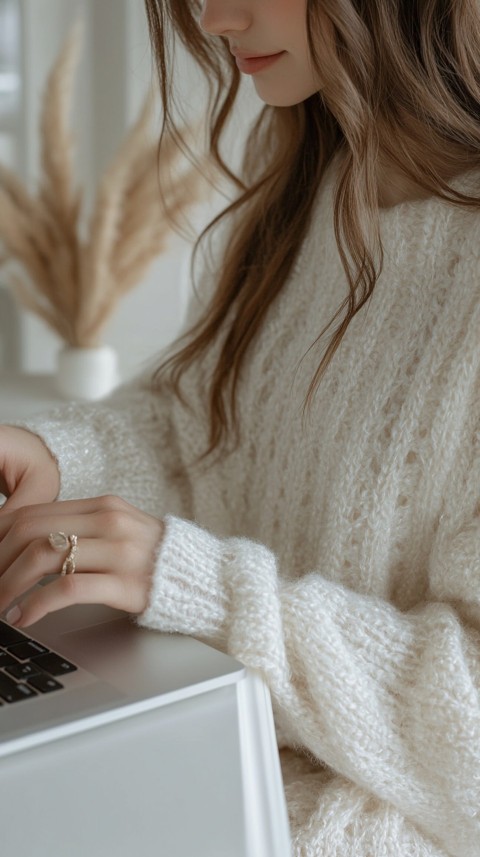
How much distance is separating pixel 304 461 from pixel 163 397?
0.73ft

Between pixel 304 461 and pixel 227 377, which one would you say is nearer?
pixel 304 461

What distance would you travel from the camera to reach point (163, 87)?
0.99m

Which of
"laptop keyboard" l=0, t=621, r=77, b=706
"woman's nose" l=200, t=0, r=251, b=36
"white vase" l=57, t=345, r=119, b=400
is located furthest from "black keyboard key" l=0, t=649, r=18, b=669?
"white vase" l=57, t=345, r=119, b=400

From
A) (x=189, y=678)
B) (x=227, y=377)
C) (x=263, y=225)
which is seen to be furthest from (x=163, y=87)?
(x=189, y=678)

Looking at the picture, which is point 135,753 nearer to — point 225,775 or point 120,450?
point 225,775

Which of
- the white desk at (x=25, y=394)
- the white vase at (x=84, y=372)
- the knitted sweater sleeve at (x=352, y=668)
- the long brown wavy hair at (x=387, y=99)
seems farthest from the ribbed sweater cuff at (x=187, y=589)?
the white vase at (x=84, y=372)

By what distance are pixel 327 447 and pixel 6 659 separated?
386 millimetres

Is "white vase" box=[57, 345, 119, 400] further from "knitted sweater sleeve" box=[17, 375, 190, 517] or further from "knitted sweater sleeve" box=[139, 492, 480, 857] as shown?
"knitted sweater sleeve" box=[139, 492, 480, 857]

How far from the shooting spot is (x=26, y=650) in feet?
1.94

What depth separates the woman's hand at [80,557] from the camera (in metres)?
0.62

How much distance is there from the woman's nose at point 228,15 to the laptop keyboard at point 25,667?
0.50 meters

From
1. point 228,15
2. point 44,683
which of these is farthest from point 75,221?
point 44,683

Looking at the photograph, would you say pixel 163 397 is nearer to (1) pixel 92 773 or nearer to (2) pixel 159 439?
(2) pixel 159 439

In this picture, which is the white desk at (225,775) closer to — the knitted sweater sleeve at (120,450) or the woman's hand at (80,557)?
the woman's hand at (80,557)
